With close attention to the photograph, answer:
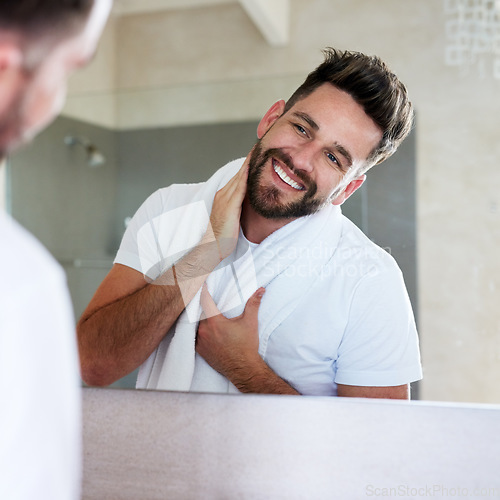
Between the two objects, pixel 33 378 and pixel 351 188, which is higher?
pixel 351 188

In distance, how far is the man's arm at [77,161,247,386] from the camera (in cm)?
145

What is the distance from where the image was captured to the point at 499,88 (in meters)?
1.34

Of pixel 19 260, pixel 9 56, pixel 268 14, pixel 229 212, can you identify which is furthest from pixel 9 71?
pixel 268 14

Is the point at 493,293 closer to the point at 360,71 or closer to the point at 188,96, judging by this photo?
the point at 360,71

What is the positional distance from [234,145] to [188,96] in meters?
0.19

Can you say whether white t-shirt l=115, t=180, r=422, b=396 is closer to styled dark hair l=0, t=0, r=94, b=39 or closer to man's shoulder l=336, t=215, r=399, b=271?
man's shoulder l=336, t=215, r=399, b=271

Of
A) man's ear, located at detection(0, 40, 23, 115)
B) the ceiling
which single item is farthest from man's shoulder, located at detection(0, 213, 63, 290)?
the ceiling

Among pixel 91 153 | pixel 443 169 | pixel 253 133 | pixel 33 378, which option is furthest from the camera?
pixel 91 153

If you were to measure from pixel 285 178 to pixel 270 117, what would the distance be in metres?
0.16

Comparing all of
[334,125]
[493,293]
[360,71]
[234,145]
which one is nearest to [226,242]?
[234,145]

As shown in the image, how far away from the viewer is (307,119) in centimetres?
140

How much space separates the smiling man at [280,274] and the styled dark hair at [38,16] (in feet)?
2.96

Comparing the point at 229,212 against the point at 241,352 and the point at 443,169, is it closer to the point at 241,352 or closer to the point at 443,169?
the point at 241,352

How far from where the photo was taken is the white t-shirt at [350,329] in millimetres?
1387
